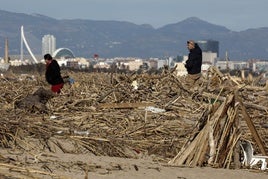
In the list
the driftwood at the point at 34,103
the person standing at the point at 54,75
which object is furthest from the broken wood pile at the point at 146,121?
the person standing at the point at 54,75

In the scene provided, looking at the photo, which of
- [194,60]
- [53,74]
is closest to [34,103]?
[53,74]

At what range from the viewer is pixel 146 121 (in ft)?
47.1

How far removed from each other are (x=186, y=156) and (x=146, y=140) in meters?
2.59

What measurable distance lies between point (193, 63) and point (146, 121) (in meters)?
5.79

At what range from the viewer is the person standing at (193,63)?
64.7 ft

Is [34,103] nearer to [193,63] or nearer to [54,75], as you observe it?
[54,75]

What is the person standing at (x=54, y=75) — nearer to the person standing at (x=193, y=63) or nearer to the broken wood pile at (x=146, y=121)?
the broken wood pile at (x=146, y=121)

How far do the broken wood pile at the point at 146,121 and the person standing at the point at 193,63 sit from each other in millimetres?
301

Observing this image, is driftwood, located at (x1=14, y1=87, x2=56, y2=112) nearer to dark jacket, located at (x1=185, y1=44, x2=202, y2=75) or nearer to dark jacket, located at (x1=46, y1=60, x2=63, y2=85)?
dark jacket, located at (x1=46, y1=60, x2=63, y2=85)

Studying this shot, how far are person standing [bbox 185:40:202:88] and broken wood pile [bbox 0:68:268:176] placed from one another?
0.30m

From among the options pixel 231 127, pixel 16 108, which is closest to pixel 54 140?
pixel 231 127

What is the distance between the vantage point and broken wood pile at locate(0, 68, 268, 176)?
10.6 meters

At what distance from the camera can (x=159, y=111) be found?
51.8ft

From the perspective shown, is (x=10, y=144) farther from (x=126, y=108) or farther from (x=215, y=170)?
(x=126, y=108)
